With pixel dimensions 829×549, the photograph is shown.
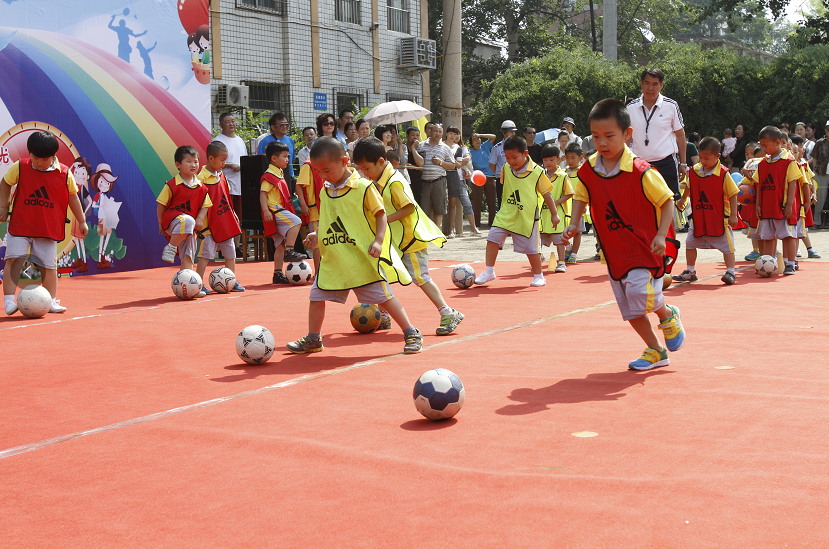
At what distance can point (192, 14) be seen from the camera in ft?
46.3

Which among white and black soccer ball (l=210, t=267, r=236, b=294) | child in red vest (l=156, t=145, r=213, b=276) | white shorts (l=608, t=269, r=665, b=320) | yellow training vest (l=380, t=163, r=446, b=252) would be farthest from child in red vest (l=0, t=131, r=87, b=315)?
white shorts (l=608, t=269, r=665, b=320)

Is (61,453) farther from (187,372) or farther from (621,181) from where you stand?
(621,181)

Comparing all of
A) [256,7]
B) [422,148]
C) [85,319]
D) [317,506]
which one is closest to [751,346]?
[317,506]

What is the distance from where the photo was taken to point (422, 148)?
54.6ft

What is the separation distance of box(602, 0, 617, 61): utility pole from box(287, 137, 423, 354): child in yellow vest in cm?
2512

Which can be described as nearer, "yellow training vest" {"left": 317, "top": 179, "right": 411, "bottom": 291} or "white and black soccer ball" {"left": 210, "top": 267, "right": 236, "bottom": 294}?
"yellow training vest" {"left": 317, "top": 179, "right": 411, "bottom": 291}

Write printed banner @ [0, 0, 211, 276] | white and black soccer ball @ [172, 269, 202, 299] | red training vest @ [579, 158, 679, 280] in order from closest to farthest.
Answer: red training vest @ [579, 158, 679, 280]
white and black soccer ball @ [172, 269, 202, 299]
printed banner @ [0, 0, 211, 276]

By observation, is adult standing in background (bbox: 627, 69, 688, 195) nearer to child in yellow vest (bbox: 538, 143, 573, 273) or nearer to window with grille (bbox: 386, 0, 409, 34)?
child in yellow vest (bbox: 538, 143, 573, 273)

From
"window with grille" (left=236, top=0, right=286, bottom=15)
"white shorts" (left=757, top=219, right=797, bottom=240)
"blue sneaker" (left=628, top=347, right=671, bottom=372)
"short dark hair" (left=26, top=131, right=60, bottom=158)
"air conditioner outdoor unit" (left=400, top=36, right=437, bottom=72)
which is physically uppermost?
"window with grille" (left=236, top=0, right=286, bottom=15)

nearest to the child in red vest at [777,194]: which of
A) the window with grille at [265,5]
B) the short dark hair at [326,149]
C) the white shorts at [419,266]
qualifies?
the white shorts at [419,266]

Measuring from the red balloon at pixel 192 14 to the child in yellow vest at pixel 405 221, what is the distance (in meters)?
8.34

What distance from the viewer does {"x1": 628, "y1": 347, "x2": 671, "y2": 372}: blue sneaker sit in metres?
5.21

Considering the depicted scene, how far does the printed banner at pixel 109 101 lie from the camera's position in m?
12.0

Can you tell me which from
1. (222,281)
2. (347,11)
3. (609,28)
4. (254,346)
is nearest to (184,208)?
(222,281)
